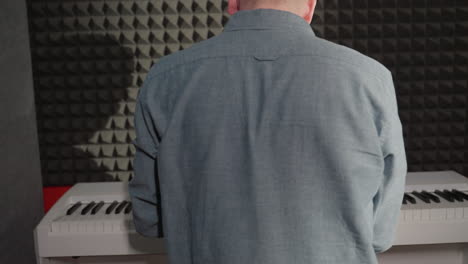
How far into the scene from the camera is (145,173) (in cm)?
120

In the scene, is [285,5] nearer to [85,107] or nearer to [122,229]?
[122,229]

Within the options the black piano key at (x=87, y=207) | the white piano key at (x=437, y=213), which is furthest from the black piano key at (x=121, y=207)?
the white piano key at (x=437, y=213)

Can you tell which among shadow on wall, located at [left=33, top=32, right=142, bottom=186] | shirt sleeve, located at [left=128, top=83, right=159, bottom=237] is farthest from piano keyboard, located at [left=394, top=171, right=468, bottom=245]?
shadow on wall, located at [left=33, top=32, right=142, bottom=186]

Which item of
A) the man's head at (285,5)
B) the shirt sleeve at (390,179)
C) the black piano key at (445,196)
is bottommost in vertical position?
the black piano key at (445,196)

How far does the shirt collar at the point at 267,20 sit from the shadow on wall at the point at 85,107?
155cm

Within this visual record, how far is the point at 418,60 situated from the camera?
99.6 inches

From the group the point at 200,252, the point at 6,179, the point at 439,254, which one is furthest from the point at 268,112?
the point at 439,254

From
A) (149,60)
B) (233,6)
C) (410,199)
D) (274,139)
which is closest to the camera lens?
(274,139)

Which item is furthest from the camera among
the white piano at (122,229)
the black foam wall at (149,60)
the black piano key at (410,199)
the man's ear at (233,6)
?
the black foam wall at (149,60)

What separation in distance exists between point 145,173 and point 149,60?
1425 millimetres

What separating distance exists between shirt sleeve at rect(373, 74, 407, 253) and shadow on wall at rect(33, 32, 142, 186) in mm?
1649

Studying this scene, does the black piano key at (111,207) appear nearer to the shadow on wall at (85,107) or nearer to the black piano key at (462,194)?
the shadow on wall at (85,107)

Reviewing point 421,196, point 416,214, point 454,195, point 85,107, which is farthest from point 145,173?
point 85,107

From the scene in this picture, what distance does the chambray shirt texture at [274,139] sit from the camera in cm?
100
